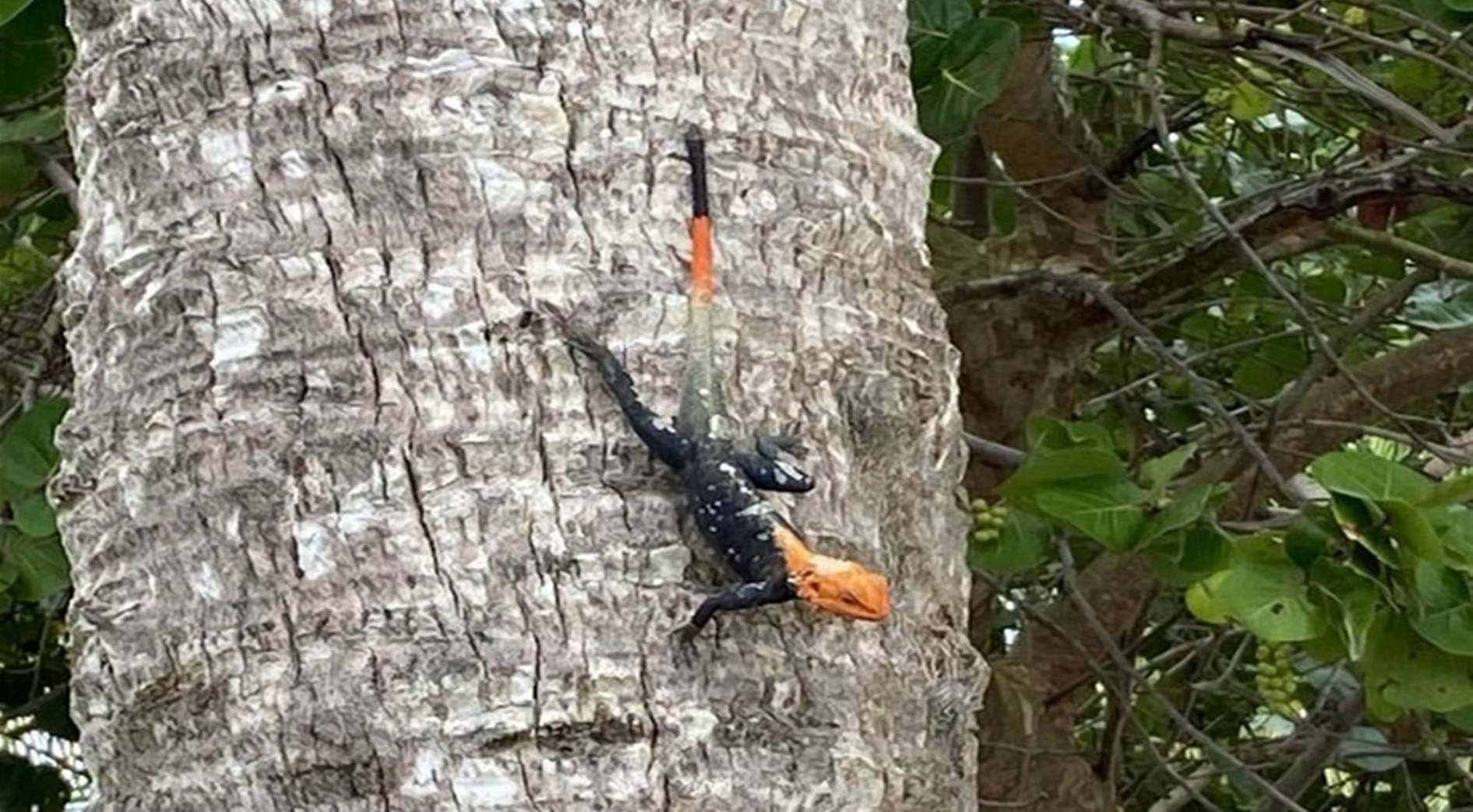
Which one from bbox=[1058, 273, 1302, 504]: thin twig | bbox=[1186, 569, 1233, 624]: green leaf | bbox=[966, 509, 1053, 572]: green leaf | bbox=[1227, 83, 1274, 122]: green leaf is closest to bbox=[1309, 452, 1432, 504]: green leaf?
bbox=[1186, 569, 1233, 624]: green leaf

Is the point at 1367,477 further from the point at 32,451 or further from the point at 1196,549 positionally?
the point at 32,451

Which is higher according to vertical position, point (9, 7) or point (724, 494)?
point (9, 7)

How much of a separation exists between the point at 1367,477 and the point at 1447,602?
0.11m

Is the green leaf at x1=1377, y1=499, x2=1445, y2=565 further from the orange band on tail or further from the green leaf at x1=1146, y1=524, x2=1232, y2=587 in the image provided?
the orange band on tail

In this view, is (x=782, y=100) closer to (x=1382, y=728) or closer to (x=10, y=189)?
(x=10, y=189)

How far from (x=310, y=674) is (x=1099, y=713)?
269cm

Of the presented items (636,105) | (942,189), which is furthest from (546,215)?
(942,189)

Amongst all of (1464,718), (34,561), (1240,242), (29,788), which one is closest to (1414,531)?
(1464,718)

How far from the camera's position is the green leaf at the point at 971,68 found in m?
1.99

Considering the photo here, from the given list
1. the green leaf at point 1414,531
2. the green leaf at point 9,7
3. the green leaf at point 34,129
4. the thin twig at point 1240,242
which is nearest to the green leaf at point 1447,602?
the green leaf at point 1414,531

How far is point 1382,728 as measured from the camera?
2906 millimetres

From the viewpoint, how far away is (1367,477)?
159 cm

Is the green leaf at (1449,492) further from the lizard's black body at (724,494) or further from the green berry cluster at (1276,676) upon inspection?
the lizard's black body at (724,494)

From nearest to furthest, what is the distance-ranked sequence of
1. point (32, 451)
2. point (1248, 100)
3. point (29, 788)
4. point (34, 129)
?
point (32, 451)
point (34, 129)
point (1248, 100)
point (29, 788)
